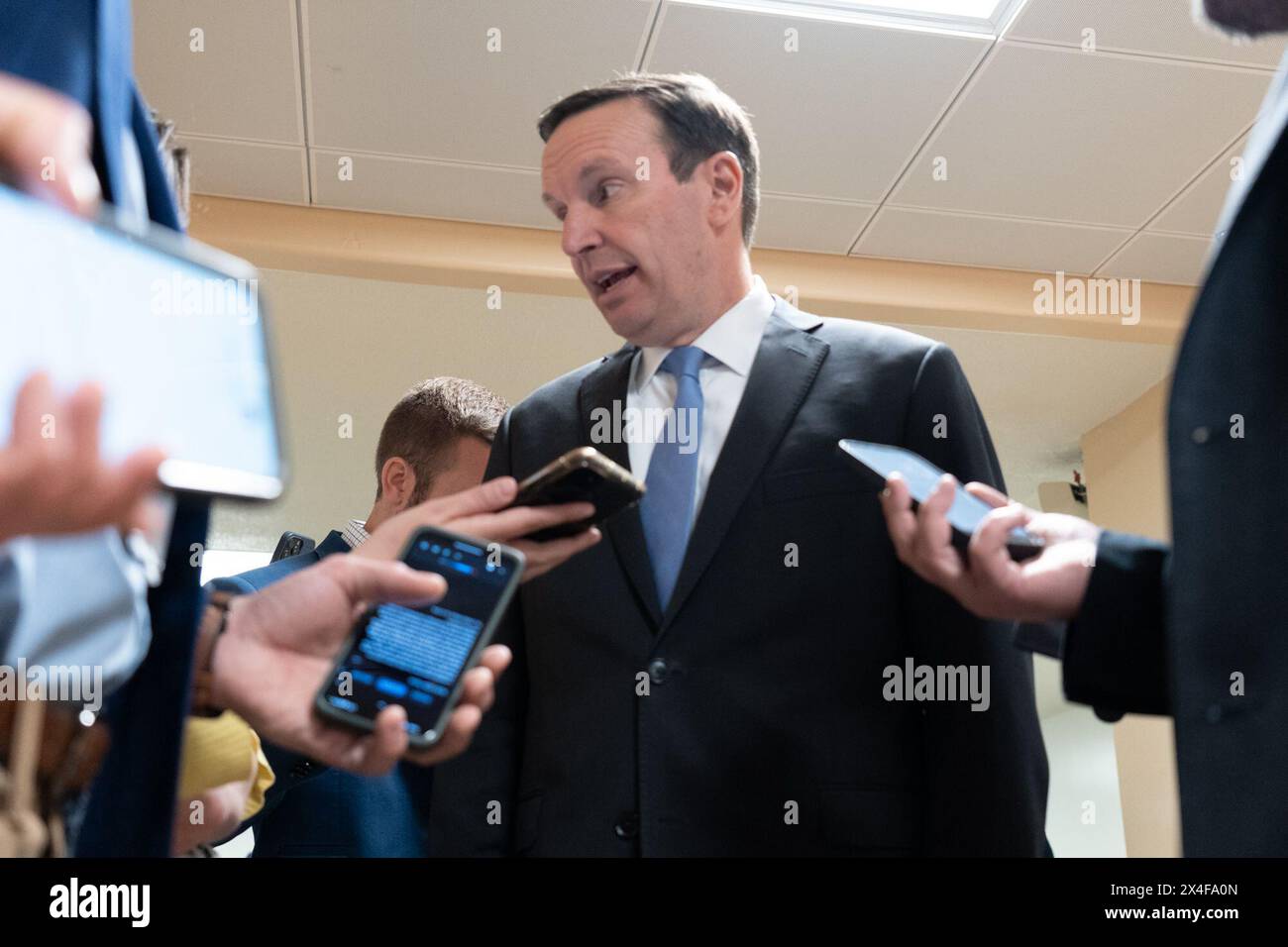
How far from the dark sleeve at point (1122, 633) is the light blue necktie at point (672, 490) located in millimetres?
368

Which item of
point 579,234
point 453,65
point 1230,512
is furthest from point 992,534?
point 453,65

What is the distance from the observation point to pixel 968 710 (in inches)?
40.8

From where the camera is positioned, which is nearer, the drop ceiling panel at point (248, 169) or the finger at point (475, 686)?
the finger at point (475, 686)

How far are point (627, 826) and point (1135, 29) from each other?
250 centimetres

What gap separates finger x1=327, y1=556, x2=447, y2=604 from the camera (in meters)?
0.79

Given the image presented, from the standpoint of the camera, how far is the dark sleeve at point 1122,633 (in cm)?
86

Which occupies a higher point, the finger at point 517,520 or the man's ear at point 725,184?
the man's ear at point 725,184

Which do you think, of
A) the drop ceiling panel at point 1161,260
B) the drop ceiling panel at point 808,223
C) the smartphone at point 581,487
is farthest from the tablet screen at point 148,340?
the drop ceiling panel at point 1161,260

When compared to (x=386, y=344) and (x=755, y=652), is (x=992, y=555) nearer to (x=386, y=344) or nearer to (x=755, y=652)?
(x=755, y=652)

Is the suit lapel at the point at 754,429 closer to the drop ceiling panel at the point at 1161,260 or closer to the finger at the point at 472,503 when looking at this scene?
the finger at the point at 472,503

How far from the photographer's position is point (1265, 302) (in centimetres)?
74
